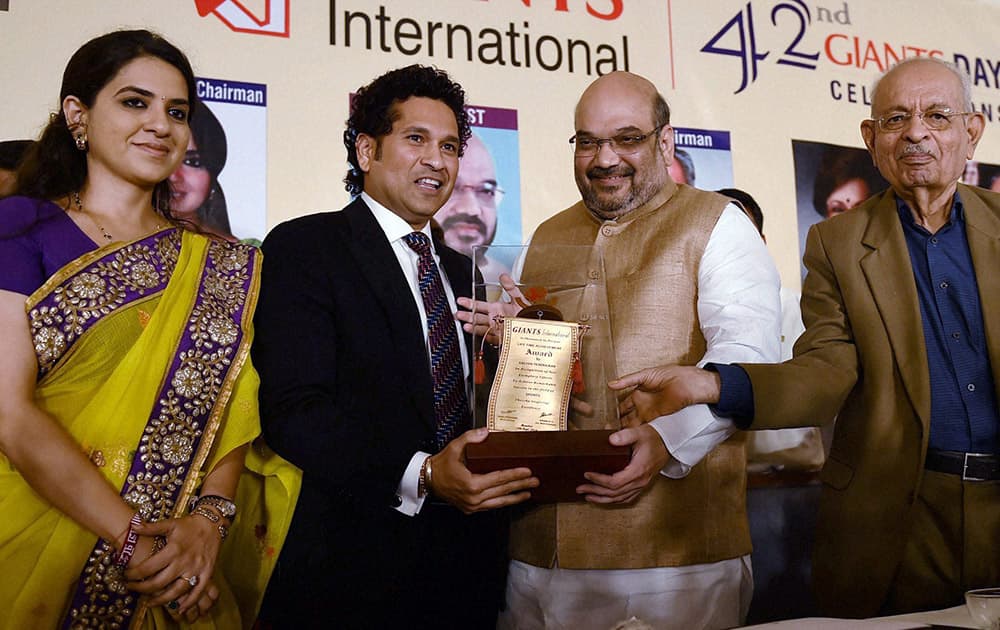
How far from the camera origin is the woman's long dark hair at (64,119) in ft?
5.61

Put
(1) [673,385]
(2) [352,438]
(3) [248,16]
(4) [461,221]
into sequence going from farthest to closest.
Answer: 1. (4) [461,221]
2. (3) [248,16]
3. (1) [673,385]
4. (2) [352,438]

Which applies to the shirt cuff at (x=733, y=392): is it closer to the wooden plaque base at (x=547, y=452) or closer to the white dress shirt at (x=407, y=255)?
the wooden plaque base at (x=547, y=452)

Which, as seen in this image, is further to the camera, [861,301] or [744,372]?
[861,301]

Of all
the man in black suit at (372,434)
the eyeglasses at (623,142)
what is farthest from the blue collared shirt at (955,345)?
the man in black suit at (372,434)

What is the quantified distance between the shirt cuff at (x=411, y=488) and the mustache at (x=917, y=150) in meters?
1.43

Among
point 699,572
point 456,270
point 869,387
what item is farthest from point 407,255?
point 869,387

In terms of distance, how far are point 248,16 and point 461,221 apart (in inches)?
34.6

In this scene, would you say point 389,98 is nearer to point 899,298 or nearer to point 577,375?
point 577,375

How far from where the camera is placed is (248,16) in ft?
8.18

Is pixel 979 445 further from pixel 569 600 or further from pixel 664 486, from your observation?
pixel 569 600

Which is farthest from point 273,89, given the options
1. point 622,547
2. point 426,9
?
point 622,547

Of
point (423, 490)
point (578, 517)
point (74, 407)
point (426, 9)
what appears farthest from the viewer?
point (426, 9)

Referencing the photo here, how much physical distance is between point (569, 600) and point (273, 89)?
1.67 meters

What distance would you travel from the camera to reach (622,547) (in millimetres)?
1859
